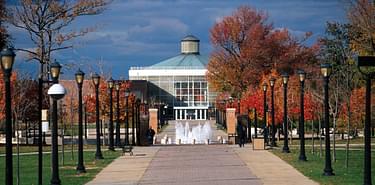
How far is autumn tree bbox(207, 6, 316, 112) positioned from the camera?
268 ft

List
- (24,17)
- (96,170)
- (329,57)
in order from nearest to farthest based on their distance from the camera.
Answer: (96,170), (24,17), (329,57)

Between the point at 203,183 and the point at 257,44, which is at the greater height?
the point at 257,44

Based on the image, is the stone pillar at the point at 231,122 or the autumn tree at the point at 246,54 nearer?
the stone pillar at the point at 231,122

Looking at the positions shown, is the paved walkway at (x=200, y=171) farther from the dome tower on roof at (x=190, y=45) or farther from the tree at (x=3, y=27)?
the dome tower on roof at (x=190, y=45)

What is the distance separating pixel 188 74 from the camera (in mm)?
137500

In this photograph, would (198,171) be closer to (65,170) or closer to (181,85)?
(65,170)

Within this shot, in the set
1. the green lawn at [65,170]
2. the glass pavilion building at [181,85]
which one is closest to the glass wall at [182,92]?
the glass pavilion building at [181,85]

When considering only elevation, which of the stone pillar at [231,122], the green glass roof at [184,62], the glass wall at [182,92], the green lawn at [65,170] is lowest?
the green lawn at [65,170]

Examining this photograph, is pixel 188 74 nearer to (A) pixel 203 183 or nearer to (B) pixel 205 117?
(B) pixel 205 117

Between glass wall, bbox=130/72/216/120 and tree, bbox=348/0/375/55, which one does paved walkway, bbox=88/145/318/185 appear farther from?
glass wall, bbox=130/72/216/120

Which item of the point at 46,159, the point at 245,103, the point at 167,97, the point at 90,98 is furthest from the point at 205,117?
the point at 46,159

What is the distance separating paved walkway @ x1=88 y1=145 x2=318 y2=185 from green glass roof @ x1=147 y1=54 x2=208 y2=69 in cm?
10267

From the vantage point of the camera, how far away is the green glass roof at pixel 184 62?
5497 inches

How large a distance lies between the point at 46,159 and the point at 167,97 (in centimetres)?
10534
